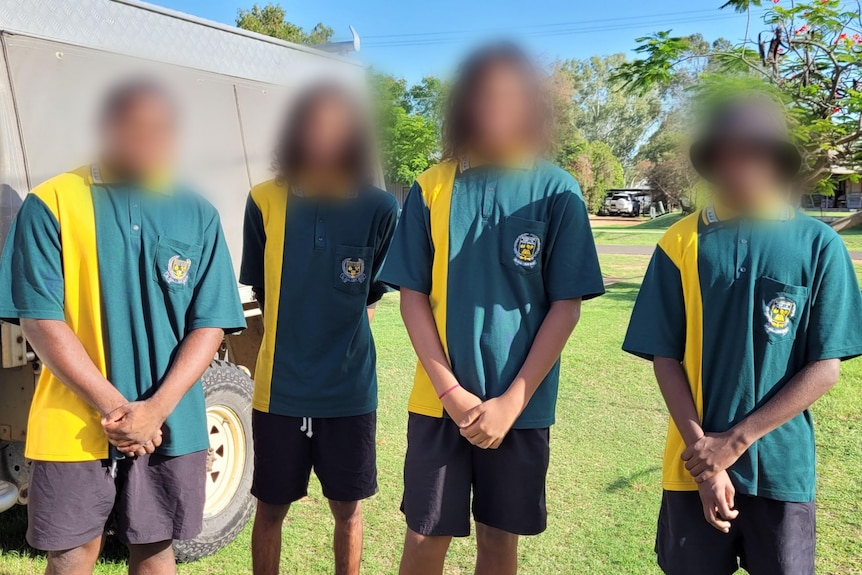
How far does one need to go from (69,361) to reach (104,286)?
24cm

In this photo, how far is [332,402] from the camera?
270 cm

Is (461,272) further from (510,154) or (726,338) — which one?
(726,338)

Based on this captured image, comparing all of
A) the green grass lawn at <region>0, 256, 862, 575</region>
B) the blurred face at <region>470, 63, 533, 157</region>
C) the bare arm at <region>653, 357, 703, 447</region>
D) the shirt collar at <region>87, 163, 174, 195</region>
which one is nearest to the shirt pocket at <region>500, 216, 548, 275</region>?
the blurred face at <region>470, 63, 533, 157</region>

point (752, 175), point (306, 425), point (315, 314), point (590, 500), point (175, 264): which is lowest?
point (590, 500)

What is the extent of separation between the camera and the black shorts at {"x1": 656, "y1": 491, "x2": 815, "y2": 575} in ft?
6.61

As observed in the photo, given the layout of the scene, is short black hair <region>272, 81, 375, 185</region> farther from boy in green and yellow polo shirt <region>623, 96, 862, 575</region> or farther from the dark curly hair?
boy in green and yellow polo shirt <region>623, 96, 862, 575</region>

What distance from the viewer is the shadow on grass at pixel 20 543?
3479 millimetres

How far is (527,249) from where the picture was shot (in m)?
2.26

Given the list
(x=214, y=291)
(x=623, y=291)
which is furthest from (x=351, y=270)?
(x=623, y=291)

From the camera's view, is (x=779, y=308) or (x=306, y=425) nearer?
(x=779, y=308)

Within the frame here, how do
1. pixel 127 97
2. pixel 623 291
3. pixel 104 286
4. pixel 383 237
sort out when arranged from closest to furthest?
pixel 104 286 < pixel 127 97 < pixel 383 237 < pixel 623 291

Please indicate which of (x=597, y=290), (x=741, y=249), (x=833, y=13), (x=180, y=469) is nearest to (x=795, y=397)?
(x=741, y=249)

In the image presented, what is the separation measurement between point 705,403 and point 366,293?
1260mm

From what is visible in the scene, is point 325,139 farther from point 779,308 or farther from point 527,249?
point 779,308
